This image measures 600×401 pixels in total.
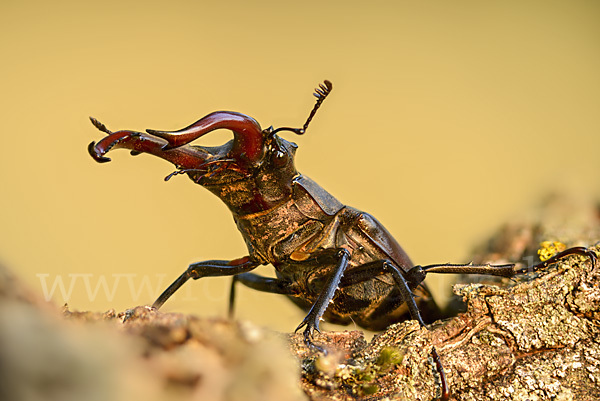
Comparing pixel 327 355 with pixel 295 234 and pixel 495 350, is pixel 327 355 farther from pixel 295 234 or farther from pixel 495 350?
pixel 295 234

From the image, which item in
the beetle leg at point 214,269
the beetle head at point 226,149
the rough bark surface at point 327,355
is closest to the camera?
the rough bark surface at point 327,355

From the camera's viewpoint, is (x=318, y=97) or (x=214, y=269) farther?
(x=214, y=269)

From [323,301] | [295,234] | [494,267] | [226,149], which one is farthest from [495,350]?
[226,149]

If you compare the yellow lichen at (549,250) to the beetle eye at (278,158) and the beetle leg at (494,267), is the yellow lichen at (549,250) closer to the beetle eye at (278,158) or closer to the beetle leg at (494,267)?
the beetle leg at (494,267)

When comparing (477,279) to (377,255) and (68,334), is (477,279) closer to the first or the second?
(377,255)

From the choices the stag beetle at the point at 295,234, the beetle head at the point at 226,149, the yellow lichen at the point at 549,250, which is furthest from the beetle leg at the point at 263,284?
the yellow lichen at the point at 549,250
